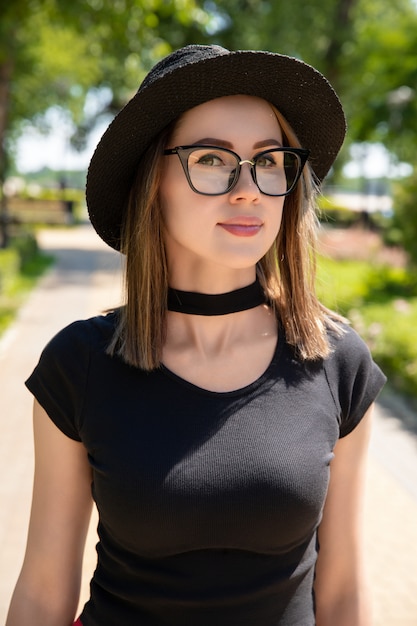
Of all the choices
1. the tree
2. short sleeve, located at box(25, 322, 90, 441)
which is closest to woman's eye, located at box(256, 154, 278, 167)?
short sleeve, located at box(25, 322, 90, 441)

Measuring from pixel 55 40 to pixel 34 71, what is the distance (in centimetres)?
473

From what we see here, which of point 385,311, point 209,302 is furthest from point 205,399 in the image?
point 385,311

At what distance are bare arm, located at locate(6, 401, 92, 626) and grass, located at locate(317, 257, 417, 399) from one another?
11.6 feet

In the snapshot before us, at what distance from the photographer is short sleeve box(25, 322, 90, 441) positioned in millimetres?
1622

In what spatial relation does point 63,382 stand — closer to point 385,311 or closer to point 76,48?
point 385,311

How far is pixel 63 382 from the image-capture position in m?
1.64

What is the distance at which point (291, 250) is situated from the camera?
6.29ft

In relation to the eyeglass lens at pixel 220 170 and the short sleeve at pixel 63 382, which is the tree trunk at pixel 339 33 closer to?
the eyeglass lens at pixel 220 170

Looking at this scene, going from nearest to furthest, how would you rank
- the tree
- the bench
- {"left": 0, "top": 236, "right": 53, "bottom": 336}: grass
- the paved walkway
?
the paved walkway, the tree, {"left": 0, "top": 236, "right": 53, "bottom": 336}: grass, the bench

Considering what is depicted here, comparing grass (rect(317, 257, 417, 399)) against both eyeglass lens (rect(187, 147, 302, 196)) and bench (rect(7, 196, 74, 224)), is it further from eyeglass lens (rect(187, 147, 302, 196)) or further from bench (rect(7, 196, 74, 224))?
bench (rect(7, 196, 74, 224))

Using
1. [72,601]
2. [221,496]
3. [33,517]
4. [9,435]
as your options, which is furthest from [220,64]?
[9,435]

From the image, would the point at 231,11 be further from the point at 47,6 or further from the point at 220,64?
the point at 220,64

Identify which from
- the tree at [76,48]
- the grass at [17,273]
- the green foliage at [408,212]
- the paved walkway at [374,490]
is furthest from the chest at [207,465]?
the green foliage at [408,212]

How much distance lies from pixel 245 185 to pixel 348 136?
19.9m
